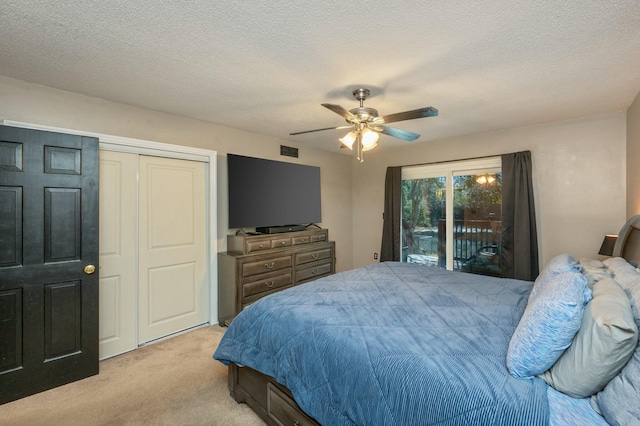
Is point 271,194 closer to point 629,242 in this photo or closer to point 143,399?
point 143,399

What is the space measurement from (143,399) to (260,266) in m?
1.73

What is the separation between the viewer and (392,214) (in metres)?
4.92

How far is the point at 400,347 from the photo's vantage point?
4.65ft

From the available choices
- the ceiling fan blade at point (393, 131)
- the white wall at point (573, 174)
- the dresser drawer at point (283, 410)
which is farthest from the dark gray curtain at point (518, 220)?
the dresser drawer at point (283, 410)

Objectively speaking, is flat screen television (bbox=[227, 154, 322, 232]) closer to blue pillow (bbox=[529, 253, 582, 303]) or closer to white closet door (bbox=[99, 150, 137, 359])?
white closet door (bbox=[99, 150, 137, 359])

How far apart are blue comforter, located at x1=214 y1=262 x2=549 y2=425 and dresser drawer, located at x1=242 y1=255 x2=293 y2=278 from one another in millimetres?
1285

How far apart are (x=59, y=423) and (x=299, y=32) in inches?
117

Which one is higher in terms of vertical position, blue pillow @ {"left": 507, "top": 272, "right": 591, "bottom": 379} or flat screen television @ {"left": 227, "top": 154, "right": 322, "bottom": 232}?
flat screen television @ {"left": 227, "top": 154, "right": 322, "bottom": 232}

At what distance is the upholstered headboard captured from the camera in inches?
97.2

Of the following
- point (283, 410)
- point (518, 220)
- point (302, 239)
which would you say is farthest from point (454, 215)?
point (283, 410)

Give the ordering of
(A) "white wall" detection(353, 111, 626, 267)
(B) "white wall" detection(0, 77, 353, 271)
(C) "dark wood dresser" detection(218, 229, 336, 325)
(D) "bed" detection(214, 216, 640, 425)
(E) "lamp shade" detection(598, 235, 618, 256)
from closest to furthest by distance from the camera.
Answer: (D) "bed" detection(214, 216, 640, 425), (B) "white wall" detection(0, 77, 353, 271), (E) "lamp shade" detection(598, 235, 618, 256), (A) "white wall" detection(353, 111, 626, 267), (C) "dark wood dresser" detection(218, 229, 336, 325)

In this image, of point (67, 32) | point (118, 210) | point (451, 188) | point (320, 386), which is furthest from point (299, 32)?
point (451, 188)

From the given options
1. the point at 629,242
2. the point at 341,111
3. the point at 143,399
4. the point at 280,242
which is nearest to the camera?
the point at 143,399

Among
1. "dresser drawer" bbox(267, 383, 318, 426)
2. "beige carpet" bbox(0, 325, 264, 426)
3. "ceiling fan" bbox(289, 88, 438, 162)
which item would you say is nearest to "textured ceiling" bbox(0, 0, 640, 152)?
"ceiling fan" bbox(289, 88, 438, 162)
